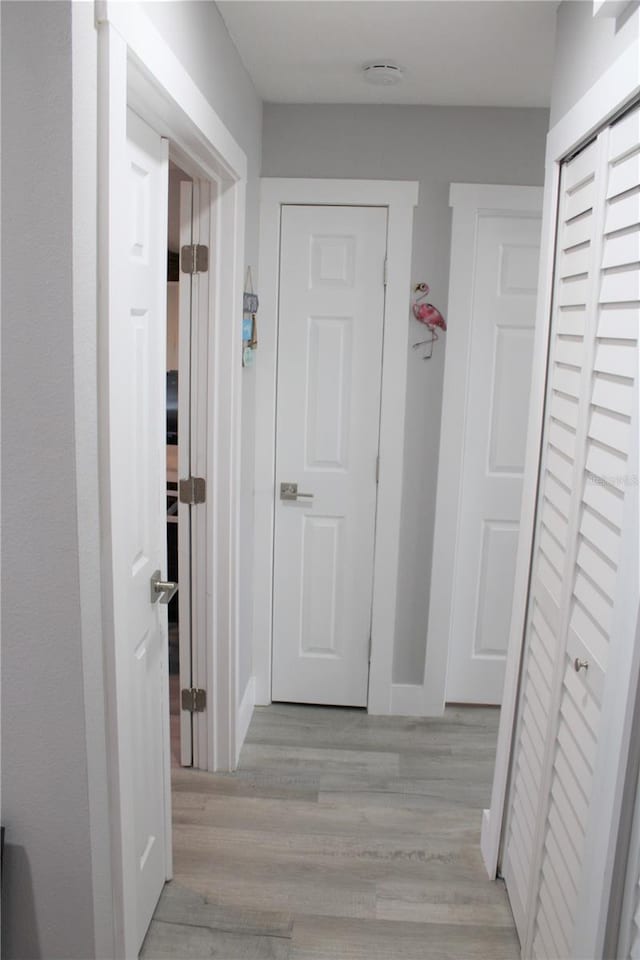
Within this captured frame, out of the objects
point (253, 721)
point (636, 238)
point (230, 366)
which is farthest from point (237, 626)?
point (636, 238)

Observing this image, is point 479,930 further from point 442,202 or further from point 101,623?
point 442,202

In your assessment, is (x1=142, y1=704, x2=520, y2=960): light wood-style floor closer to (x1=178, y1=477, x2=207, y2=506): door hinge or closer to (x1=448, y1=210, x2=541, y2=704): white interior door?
(x1=448, y1=210, x2=541, y2=704): white interior door

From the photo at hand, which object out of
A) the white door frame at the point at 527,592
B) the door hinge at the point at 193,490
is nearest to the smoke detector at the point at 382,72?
the white door frame at the point at 527,592

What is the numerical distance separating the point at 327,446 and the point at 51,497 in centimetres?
205

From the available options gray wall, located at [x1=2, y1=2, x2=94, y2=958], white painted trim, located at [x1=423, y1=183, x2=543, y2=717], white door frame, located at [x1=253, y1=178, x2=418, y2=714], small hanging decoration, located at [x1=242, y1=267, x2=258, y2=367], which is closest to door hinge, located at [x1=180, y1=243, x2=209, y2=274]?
small hanging decoration, located at [x1=242, y1=267, x2=258, y2=367]

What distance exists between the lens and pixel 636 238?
57.7 inches

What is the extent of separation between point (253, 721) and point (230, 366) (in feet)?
5.13

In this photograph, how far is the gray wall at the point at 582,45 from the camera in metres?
1.54

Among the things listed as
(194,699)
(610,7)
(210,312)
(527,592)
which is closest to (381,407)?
(210,312)

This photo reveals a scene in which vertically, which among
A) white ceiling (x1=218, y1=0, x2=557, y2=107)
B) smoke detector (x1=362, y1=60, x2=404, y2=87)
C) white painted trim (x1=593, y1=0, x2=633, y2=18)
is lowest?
white painted trim (x1=593, y1=0, x2=633, y2=18)

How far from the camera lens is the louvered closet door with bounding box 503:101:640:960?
4.91 feet

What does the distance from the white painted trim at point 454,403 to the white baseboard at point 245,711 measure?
29.5 inches

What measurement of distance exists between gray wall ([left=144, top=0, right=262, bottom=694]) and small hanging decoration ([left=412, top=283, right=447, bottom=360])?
0.65 metres

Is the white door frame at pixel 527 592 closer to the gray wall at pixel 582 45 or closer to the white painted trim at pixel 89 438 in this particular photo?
the gray wall at pixel 582 45
